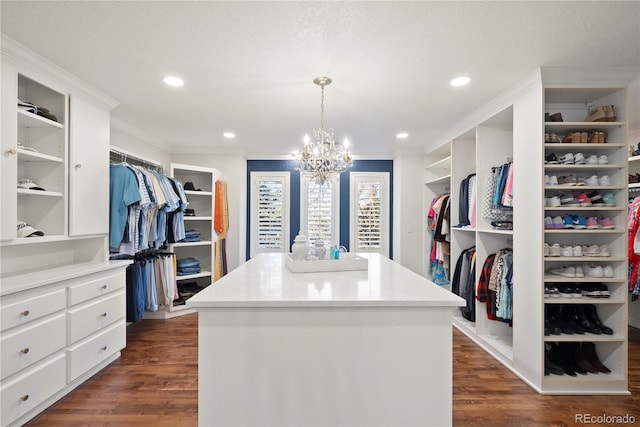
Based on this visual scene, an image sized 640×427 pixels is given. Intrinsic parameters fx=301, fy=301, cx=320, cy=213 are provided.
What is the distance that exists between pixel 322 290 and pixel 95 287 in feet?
6.55

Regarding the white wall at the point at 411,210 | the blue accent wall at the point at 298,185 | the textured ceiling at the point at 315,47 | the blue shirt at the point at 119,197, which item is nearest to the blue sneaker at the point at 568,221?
the textured ceiling at the point at 315,47

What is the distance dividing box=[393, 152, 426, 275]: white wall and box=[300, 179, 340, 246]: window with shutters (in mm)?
1089

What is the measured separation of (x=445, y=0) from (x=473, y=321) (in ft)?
11.1

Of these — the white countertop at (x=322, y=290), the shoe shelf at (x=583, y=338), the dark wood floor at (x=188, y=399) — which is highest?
the white countertop at (x=322, y=290)

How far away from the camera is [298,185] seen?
5324 mm

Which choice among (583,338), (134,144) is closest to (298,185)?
(134,144)

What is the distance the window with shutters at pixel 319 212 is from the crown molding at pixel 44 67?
10.4 feet

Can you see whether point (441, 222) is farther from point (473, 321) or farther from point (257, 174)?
point (257, 174)

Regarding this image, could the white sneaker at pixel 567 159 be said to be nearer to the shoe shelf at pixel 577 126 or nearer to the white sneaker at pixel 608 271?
the shoe shelf at pixel 577 126

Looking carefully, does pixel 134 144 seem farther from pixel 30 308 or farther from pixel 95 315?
pixel 30 308

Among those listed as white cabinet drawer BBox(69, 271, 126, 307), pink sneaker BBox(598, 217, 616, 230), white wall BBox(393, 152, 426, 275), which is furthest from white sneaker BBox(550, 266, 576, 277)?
white cabinet drawer BBox(69, 271, 126, 307)

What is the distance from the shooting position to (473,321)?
3.62 m

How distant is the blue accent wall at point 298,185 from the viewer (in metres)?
5.29

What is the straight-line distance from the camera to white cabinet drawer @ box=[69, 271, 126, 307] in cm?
223
